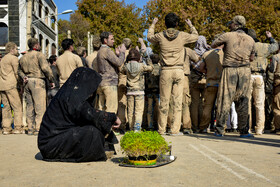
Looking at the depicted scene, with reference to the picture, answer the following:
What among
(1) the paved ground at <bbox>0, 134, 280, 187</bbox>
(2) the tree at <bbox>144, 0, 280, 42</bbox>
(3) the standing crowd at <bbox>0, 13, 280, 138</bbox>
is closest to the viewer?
(1) the paved ground at <bbox>0, 134, 280, 187</bbox>

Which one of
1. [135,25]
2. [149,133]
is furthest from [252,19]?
[149,133]

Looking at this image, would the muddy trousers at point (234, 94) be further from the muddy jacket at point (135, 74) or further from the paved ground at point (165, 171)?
the paved ground at point (165, 171)

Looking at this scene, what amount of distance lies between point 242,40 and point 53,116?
5.24 metres

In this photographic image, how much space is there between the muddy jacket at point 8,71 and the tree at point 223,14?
1988 cm

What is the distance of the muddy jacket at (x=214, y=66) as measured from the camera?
351 inches

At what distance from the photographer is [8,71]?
9570 mm

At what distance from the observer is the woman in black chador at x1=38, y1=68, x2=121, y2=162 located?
4785 millimetres

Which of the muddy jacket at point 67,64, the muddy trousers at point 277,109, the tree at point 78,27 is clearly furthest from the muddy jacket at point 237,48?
the tree at point 78,27

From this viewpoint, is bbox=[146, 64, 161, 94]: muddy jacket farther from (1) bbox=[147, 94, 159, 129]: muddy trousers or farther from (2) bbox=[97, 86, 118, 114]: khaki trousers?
(2) bbox=[97, 86, 118, 114]: khaki trousers

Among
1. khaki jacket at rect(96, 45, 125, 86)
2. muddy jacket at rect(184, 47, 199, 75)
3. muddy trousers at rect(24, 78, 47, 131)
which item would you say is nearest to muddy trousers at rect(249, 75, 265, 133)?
muddy jacket at rect(184, 47, 199, 75)

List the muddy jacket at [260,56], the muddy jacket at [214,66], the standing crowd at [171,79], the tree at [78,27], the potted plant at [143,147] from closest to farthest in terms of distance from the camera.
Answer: the potted plant at [143,147], the standing crowd at [171,79], the muddy jacket at [214,66], the muddy jacket at [260,56], the tree at [78,27]

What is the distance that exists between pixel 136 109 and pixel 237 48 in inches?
119

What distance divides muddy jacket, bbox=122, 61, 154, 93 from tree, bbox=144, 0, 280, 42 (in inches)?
759

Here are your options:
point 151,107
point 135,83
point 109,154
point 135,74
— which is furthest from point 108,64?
point 109,154
